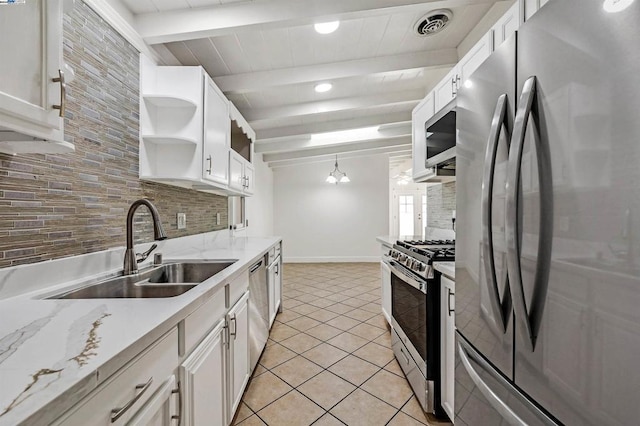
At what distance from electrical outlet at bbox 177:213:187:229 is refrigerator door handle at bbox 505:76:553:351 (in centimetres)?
224

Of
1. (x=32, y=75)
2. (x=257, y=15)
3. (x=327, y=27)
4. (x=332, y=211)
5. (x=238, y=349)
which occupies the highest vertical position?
(x=327, y=27)

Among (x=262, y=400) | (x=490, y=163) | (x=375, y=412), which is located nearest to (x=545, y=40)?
(x=490, y=163)

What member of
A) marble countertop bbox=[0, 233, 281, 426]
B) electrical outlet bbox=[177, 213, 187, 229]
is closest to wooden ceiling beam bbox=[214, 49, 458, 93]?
electrical outlet bbox=[177, 213, 187, 229]

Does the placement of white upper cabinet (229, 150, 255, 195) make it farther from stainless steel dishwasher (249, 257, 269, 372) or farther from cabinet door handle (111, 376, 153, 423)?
cabinet door handle (111, 376, 153, 423)

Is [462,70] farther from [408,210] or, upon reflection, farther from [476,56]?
[408,210]

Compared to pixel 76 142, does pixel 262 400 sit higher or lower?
lower

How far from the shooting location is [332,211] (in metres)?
6.75

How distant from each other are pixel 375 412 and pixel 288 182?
18.4 ft

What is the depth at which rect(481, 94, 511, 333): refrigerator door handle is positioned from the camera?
812mm

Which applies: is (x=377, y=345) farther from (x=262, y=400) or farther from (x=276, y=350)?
(x=262, y=400)

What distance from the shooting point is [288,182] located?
6.77m

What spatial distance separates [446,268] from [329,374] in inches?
49.9

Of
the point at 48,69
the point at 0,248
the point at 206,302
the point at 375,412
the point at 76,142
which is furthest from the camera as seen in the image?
the point at 375,412

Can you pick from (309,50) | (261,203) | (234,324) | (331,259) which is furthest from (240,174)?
(331,259)
